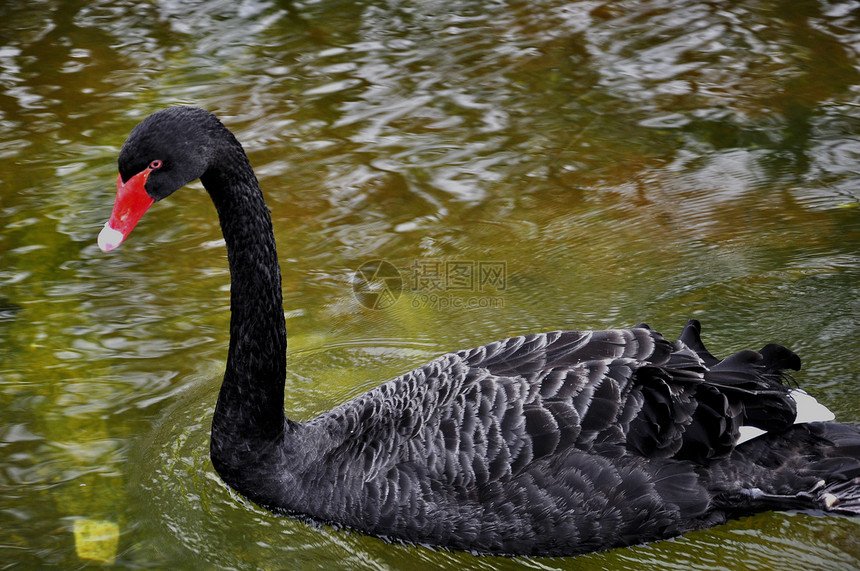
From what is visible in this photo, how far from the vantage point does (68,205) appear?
637 centimetres

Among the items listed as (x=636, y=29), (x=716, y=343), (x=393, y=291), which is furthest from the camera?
(x=636, y=29)

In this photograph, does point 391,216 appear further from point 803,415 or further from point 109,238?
point 803,415

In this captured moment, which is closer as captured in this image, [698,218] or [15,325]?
[15,325]

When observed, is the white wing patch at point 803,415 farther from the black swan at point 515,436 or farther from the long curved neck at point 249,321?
the long curved neck at point 249,321

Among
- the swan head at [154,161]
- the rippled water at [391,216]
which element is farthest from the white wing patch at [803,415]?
the swan head at [154,161]

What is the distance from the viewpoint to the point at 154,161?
344 centimetres

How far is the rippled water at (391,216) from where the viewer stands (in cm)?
413

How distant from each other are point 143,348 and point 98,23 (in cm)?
500

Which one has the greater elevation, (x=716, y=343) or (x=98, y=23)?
(x=98, y=23)

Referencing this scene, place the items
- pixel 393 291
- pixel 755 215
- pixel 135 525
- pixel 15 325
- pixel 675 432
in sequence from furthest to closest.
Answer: pixel 755 215 < pixel 393 291 < pixel 15 325 < pixel 135 525 < pixel 675 432

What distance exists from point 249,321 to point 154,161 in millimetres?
774

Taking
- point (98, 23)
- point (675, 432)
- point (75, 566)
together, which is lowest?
point (75, 566)

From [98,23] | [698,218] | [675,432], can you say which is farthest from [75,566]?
[98,23]

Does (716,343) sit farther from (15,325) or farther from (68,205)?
(68,205)
